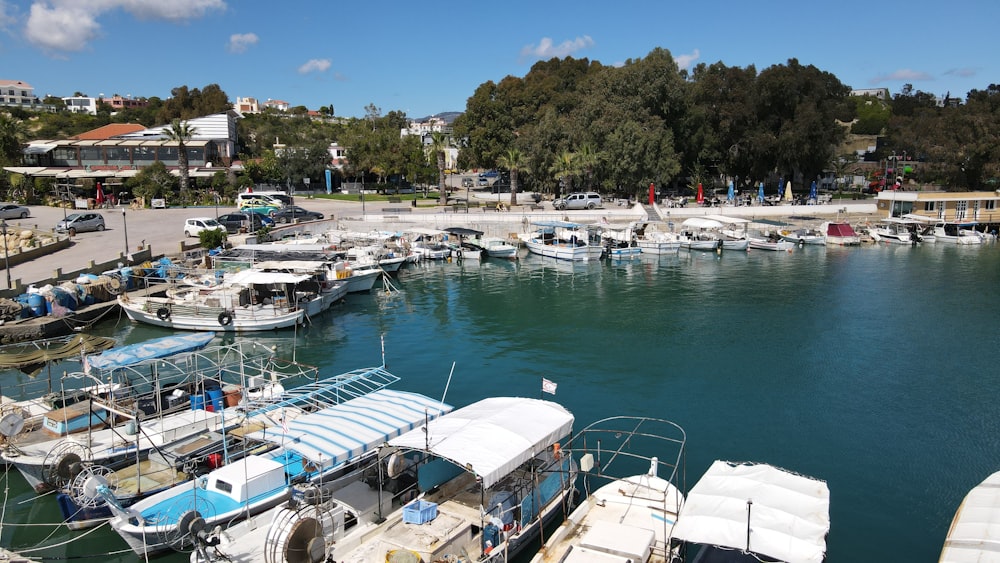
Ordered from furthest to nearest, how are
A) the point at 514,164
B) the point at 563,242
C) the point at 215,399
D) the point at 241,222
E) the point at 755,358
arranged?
the point at 514,164, the point at 563,242, the point at 241,222, the point at 755,358, the point at 215,399

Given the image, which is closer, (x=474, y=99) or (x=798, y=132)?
(x=798, y=132)

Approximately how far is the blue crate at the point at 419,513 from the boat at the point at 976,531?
10448mm

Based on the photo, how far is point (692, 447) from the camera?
74.2 ft

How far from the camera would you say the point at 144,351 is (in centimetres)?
2294

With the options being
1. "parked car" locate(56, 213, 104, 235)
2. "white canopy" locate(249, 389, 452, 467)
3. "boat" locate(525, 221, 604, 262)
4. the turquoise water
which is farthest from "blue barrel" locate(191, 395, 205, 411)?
"boat" locate(525, 221, 604, 262)

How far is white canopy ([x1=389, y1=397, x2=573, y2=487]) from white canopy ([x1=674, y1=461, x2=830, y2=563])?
376cm

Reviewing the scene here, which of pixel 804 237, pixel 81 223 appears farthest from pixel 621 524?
pixel 804 237

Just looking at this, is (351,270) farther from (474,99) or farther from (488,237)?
(474,99)

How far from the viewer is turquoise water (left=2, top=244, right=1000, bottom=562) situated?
20812mm

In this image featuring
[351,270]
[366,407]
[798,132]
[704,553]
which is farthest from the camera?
[798,132]

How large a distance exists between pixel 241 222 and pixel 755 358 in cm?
4422

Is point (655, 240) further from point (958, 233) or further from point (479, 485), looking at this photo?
point (479, 485)

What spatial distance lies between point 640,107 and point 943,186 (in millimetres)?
44821

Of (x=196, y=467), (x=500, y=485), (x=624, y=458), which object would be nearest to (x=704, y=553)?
(x=500, y=485)
